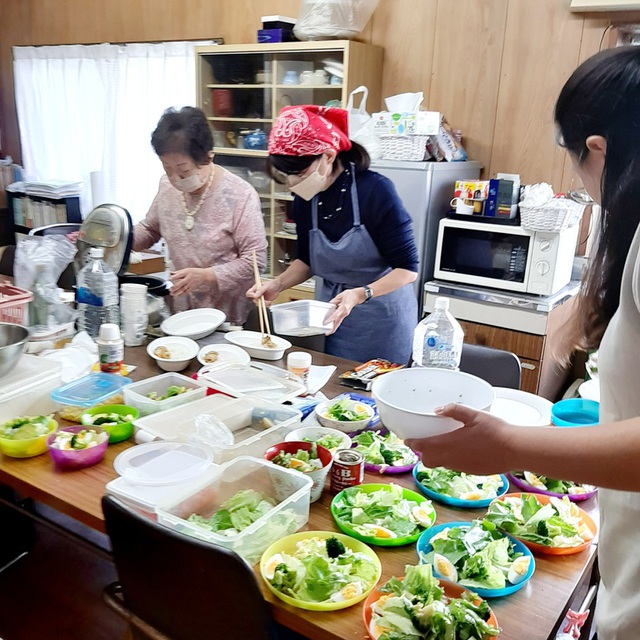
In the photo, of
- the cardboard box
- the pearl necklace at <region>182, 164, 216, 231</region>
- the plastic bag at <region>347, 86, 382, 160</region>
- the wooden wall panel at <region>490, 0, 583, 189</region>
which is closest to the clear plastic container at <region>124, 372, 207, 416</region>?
the pearl necklace at <region>182, 164, 216, 231</region>

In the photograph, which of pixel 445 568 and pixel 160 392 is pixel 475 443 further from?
pixel 160 392

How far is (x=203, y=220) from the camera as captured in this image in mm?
2477

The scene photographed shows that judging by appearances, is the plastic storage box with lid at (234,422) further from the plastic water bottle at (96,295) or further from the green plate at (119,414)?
the plastic water bottle at (96,295)

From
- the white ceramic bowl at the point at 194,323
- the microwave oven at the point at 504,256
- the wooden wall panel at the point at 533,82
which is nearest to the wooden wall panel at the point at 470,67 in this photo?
the wooden wall panel at the point at 533,82

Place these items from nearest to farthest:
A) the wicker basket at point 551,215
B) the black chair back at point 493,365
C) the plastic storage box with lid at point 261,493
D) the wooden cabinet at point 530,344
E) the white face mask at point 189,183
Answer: the plastic storage box with lid at point 261,493
the black chair back at point 493,365
the white face mask at point 189,183
the wicker basket at point 551,215
the wooden cabinet at point 530,344

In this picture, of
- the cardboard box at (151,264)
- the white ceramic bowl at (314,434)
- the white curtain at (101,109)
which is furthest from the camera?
the white curtain at (101,109)

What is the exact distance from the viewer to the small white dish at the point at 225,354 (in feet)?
6.21

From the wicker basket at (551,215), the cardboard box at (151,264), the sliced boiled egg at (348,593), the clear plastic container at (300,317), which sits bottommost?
the cardboard box at (151,264)

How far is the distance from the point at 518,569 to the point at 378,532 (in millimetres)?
241

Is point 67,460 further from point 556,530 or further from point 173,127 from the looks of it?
point 173,127

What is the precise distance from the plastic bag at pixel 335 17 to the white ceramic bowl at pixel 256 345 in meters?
2.04

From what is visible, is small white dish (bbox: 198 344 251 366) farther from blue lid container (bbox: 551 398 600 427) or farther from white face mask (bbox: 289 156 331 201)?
blue lid container (bbox: 551 398 600 427)

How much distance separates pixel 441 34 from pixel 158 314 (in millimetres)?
2270

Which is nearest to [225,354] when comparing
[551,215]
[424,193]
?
[424,193]
